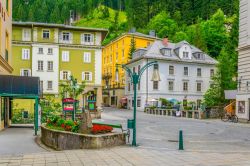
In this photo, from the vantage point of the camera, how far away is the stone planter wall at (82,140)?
1457 cm

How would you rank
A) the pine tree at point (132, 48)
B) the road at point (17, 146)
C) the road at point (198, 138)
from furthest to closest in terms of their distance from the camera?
the pine tree at point (132, 48) → the road at point (198, 138) → the road at point (17, 146)

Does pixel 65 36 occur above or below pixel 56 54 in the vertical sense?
above

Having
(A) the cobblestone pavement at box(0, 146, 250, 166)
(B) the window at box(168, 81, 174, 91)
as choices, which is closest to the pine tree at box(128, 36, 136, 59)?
(B) the window at box(168, 81, 174, 91)

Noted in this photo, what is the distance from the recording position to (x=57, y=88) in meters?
57.2

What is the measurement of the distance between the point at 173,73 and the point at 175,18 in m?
47.0

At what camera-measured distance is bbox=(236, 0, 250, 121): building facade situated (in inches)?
1418

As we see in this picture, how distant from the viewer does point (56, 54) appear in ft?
187

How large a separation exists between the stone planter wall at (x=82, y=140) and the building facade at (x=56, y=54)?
37.9m

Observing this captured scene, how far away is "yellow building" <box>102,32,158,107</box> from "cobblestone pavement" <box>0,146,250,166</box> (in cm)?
6171

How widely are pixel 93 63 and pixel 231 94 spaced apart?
81.5 ft

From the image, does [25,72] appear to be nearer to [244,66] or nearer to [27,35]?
[27,35]

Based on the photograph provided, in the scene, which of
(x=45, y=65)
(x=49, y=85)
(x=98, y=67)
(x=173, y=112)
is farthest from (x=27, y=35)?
(x=173, y=112)

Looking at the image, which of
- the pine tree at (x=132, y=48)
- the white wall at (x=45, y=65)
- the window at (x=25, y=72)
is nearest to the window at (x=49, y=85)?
the white wall at (x=45, y=65)

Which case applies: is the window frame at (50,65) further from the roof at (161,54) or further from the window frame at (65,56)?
the roof at (161,54)
